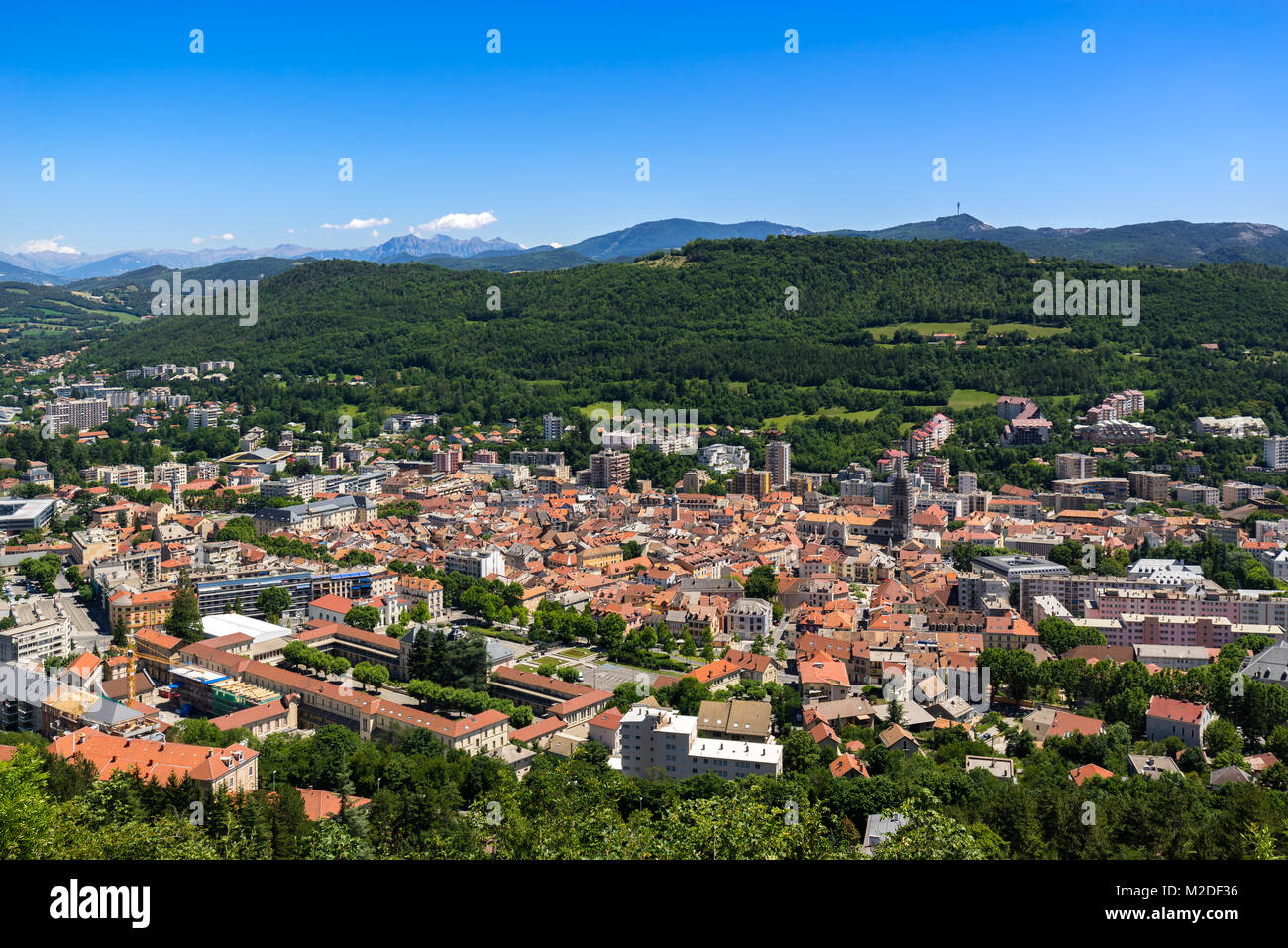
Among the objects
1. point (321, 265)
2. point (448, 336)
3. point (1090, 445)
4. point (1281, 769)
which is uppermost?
point (321, 265)

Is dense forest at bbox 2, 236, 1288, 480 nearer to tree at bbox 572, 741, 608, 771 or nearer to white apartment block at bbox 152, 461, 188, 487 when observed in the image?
white apartment block at bbox 152, 461, 188, 487

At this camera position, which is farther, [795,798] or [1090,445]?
[1090,445]

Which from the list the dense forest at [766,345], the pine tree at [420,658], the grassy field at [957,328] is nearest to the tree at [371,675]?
the pine tree at [420,658]

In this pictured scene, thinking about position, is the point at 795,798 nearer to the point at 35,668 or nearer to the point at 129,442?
the point at 35,668

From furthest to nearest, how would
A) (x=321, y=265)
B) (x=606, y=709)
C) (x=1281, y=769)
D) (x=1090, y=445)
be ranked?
(x=321, y=265) → (x=1090, y=445) → (x=606, y=709) → (x=1281, y=769)

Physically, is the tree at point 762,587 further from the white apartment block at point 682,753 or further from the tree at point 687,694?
the white apartment block at point 682,753

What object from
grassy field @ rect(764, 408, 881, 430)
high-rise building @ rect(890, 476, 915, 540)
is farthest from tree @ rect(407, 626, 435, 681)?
grassy field @ rect(764, 408, 881, 430)
